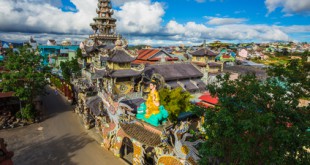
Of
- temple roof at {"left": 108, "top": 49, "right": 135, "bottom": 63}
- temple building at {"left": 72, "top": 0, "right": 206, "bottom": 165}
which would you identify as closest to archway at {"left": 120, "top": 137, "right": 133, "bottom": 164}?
temple building at {"left": 72, "top": 0, "right": 206, "bottom": 165}

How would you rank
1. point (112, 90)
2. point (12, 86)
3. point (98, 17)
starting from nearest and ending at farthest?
point (12, 86)
point (112, 90)
point (98, 17)

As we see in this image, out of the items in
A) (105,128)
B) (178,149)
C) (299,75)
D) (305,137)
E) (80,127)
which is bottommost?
(80,127)

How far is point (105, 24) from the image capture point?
155ft

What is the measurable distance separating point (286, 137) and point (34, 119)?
1098 inches

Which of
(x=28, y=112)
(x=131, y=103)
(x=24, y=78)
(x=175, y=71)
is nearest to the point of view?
(x=131, y=103)

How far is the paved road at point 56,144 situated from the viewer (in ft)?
58.3

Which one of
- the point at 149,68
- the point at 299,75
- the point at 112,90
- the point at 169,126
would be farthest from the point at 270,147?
the point at 149,68

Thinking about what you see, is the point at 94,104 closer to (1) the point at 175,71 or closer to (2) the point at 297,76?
(1) the point at 175,71

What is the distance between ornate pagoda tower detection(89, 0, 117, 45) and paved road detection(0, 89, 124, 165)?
2343cm

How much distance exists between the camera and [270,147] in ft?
26.3

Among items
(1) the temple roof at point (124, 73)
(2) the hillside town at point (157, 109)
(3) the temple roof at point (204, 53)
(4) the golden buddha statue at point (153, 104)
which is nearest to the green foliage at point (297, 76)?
(2) the hillside town at point (157, 109)

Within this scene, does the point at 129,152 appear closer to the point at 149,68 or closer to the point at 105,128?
the point at 105,128

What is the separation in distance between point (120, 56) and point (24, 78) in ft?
38.6

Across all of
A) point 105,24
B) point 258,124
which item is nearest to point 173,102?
point 258,124
